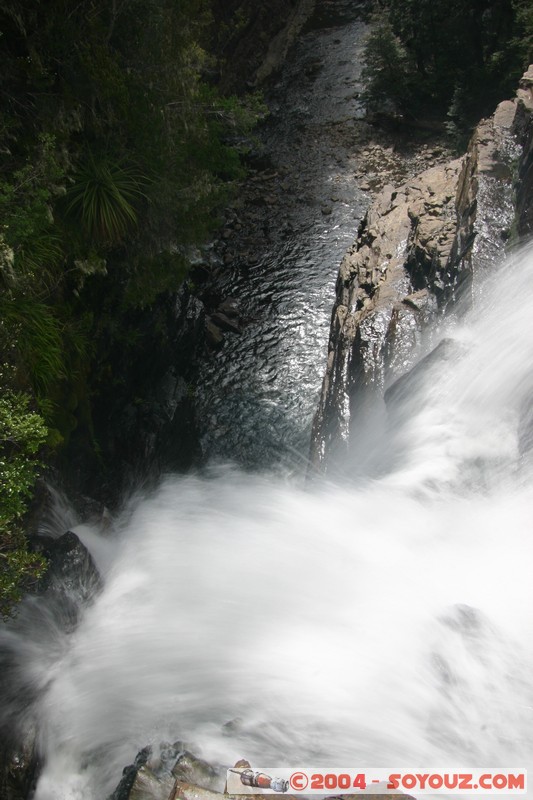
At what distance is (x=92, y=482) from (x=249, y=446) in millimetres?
3002

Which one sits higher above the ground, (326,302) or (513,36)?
(513,36)

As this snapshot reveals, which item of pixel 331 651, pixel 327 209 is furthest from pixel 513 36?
pixel 331 651

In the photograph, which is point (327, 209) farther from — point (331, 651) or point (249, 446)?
point (331, 651)

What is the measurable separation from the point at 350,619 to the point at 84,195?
6.84 metres

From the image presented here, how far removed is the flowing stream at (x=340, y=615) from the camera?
17.4ft

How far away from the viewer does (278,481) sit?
10.4 metres

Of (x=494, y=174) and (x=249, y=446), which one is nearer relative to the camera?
(x=494, y=174)

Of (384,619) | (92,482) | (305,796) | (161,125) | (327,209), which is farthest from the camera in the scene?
(327,209)

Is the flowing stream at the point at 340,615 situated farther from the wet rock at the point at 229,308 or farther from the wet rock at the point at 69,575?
the wet rock at the point at 229,308

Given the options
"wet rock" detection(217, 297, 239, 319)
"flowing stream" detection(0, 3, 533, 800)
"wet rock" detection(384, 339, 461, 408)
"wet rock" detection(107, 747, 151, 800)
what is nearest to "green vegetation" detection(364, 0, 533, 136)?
"wet rock" detection(217, 297, 239, 319)

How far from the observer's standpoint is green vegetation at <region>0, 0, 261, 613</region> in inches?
268

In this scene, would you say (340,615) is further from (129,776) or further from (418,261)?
(418,261)

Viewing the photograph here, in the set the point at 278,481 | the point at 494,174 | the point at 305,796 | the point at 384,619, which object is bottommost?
the point at 278,481

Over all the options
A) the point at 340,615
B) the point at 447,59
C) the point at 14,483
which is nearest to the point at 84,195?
the point at 14,483
